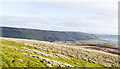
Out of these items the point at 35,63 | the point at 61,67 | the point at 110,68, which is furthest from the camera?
the point at 110,68

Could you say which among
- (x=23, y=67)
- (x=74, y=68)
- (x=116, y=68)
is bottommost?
(x=116, y=68)

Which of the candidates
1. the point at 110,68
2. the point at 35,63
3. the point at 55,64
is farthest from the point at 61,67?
the point at 110,68

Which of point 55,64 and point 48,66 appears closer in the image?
point 48,66

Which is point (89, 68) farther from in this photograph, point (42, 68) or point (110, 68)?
point (42, 68)

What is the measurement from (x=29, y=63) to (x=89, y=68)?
1558 cm

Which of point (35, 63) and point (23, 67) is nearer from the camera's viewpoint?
point (23, 67)

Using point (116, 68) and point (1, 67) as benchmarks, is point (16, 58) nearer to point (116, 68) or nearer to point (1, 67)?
point (1, 67)

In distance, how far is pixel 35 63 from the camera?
23.9 m

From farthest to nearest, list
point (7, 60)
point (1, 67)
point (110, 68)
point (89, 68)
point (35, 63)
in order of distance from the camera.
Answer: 1. point (110, 68)
2. point (89, 68)
3. point (35, 63)
4. point (7, 60)
5. point (1, 67)

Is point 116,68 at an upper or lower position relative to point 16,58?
lower

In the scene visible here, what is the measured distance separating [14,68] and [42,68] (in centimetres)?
509

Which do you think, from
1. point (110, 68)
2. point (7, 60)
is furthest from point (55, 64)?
point (110, 68)

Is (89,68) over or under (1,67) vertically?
under

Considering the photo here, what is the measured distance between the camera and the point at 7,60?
872 inches
